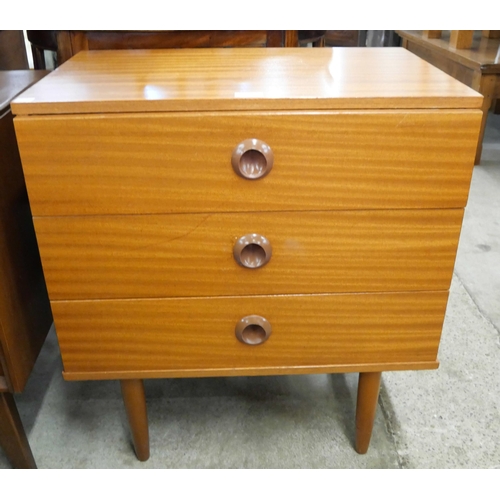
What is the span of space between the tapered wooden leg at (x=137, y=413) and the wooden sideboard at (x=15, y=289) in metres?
0.14

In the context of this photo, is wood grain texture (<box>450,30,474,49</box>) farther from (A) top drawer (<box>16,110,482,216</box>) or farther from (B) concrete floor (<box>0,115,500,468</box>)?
(A) top drawer (<box>16,110,482,216</box>)

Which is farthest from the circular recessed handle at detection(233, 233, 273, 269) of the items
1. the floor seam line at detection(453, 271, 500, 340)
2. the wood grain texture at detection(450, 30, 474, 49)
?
the wood grain texture at detection(450, 30, 474, 49)

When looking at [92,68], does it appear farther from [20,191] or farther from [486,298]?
[486,298]

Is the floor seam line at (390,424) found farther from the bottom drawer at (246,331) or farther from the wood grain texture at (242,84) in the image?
the wood grain texture at (242,84)

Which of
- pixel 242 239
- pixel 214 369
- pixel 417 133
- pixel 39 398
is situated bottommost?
pixel 39 398

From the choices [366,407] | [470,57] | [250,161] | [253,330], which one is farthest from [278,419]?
[470,57]

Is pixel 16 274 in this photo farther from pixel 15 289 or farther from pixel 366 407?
pixel 366 407

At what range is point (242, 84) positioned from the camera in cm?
62

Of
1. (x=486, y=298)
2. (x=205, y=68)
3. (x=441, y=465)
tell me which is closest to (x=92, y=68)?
(x=205, y=68)

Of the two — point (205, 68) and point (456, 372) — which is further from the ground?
point (205, 68)

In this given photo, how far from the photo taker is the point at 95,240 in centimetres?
63

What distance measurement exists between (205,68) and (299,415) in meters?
0.60

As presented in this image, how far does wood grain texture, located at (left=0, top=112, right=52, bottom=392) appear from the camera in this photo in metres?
0.68

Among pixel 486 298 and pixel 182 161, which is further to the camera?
pixel 486 298
